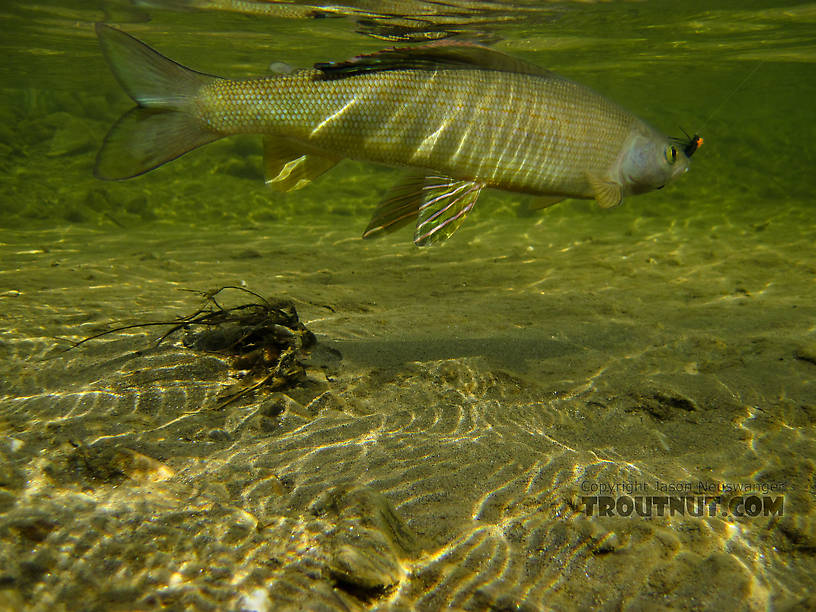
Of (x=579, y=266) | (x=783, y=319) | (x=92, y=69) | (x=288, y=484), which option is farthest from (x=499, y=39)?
(x=92, y=69)

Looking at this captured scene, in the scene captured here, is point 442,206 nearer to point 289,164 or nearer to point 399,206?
point 399,206

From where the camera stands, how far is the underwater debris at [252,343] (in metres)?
3.41

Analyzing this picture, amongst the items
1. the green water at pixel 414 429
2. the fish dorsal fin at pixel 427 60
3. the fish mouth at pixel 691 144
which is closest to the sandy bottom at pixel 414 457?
the green water at pixel 414 429

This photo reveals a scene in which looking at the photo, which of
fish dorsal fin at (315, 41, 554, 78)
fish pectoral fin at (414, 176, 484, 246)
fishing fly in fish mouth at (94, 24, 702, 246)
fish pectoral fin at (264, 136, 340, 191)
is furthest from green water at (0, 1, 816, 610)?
fish dorsal fin at (315, 41, 554, 78)

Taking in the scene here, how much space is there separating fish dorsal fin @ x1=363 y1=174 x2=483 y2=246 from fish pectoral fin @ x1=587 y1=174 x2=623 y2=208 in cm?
79

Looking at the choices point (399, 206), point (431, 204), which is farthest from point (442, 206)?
point (399, 206)

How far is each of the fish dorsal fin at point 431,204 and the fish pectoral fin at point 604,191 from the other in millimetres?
794

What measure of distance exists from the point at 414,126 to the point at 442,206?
51 centimetres

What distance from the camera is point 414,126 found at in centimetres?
304

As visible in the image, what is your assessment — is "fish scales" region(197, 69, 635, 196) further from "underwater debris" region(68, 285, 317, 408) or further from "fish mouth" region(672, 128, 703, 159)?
"underwater debris" region(68, 285, 317, 408)

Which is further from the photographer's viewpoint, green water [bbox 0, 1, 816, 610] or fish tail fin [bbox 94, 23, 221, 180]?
fish tail fin [bbox 94, 23, 221, 180]

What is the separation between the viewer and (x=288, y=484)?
239cm

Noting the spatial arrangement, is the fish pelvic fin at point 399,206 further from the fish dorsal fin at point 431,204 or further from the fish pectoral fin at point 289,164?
the fish pectoral fin at point 289,164

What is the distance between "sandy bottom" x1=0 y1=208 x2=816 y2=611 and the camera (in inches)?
70.6
